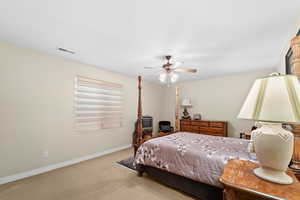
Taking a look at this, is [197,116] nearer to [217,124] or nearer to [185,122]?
[185,122]

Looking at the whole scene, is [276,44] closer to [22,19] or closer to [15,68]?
[22,19]

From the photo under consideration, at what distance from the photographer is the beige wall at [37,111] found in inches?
88.4

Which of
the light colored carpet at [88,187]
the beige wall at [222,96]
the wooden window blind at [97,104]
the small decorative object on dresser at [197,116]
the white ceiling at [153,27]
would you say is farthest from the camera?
the small decorative object on dresser at [197,116]

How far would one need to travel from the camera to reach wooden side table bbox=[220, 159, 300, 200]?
0.76 metres

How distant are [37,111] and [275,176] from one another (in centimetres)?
351

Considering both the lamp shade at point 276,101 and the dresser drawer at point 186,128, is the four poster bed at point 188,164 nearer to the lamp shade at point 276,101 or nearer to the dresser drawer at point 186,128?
the lamp shade at point 276,101

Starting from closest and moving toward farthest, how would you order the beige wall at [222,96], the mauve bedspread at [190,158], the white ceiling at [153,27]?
the white ceiling at [153,27], the mauve bedspread at [190,158], the beige wall at [222,96]

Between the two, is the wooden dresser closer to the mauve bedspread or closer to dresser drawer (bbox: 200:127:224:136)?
dresser drawer (bbox: 200:127:224:136)

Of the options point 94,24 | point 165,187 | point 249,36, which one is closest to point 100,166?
point 165,187

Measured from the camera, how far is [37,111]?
2.56m

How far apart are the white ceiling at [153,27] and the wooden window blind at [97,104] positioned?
0.84 meters

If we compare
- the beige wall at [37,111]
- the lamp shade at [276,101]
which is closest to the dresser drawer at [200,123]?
the beige wall at [37,111]

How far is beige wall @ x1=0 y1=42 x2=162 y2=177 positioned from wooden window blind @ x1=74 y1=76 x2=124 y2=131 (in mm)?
161

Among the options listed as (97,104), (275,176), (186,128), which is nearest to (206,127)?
(186,128)
